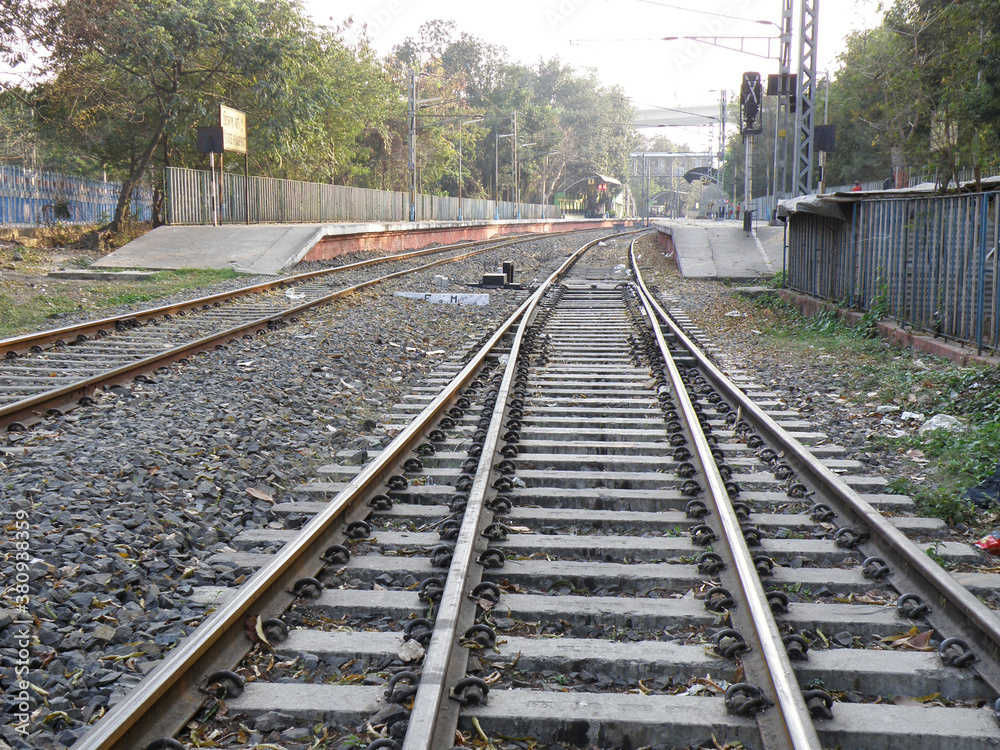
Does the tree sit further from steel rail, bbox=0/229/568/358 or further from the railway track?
the railway track

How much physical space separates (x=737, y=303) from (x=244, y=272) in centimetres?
1041

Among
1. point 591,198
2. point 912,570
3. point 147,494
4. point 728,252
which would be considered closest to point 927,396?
point 912,570

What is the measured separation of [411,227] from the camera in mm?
34219

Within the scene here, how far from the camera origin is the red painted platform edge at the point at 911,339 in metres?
8.73

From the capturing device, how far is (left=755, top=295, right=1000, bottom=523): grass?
18.1 feet

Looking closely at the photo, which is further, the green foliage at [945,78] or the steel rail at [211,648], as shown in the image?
the green foliage at [945,78]

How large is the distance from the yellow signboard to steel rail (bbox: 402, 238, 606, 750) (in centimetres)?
2274

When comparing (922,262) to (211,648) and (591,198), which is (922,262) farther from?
(591,198)

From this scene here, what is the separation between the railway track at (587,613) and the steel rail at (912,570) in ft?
0.04

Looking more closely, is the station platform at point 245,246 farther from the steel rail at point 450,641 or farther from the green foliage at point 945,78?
the steel rail at point 450,641

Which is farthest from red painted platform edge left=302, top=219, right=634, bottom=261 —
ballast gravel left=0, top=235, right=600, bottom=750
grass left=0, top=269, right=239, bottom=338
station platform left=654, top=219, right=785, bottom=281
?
ballast gravel left=0, top=235, right=600, bottom=750

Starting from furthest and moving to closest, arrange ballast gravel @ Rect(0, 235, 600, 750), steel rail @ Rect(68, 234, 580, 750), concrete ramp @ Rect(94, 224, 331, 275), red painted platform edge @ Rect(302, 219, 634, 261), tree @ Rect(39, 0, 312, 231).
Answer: red painted platform edge @ Rect(302, 219, 634, 261)
tree @ Rect(39, 0, 312, 231)
concrete ramp @ Rect(94, 224, 331, 275)
ballast gravel @ Rect(0, 235, 600, 750)
steel rail @ Rect(68, 234, 580, 750)

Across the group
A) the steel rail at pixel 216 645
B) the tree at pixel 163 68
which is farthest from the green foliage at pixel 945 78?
the tree at pixel 163 68

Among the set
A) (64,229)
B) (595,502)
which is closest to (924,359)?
(595,502)
